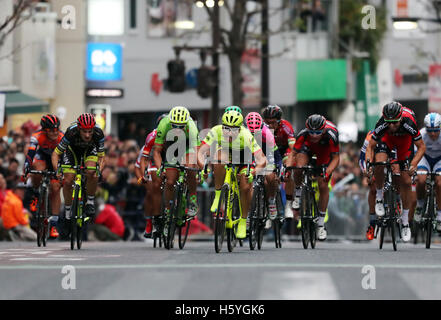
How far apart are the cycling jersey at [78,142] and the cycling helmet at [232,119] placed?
2.47 metres

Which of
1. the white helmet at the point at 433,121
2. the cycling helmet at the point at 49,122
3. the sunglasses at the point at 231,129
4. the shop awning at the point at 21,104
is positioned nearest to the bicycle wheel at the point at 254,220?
the sunglasses at the point at 231,129

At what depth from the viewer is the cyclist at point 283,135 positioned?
2030 centimetres

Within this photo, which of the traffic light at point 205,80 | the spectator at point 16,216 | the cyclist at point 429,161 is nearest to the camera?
the cyclist at point 429,161

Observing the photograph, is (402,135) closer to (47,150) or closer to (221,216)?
(221,216)

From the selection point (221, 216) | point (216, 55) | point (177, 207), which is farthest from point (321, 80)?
point (221, 216)

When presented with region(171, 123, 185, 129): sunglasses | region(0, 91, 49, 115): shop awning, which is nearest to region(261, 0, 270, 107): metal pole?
region(0, 91, 49, 115): shop awning

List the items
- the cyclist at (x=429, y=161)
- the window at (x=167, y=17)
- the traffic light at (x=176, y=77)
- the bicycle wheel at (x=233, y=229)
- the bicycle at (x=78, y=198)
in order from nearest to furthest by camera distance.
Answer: the bicycle wheel at (x=233, y=229) < the bicycle at (x=78, y=198) < the cyclist at (x=429, y=161) < the traffic light at (x=176, y=77) < the window at (x=167, y=17)

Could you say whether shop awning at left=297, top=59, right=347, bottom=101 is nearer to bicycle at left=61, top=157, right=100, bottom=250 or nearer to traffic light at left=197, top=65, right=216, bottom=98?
traffic light at left=197, top=65, right=216, bottom=98

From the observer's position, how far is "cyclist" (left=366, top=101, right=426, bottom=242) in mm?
18312

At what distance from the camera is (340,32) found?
52.1 metres

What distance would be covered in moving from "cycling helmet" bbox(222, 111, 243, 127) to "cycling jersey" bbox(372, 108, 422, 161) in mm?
2196

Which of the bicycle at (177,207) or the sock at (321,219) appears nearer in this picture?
the bicycle at (177,207)

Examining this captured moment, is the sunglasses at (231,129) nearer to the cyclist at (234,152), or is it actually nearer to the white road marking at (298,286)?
the cyclist at (234,152)

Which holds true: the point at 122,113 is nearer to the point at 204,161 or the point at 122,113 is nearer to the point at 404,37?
the point at 404,37
